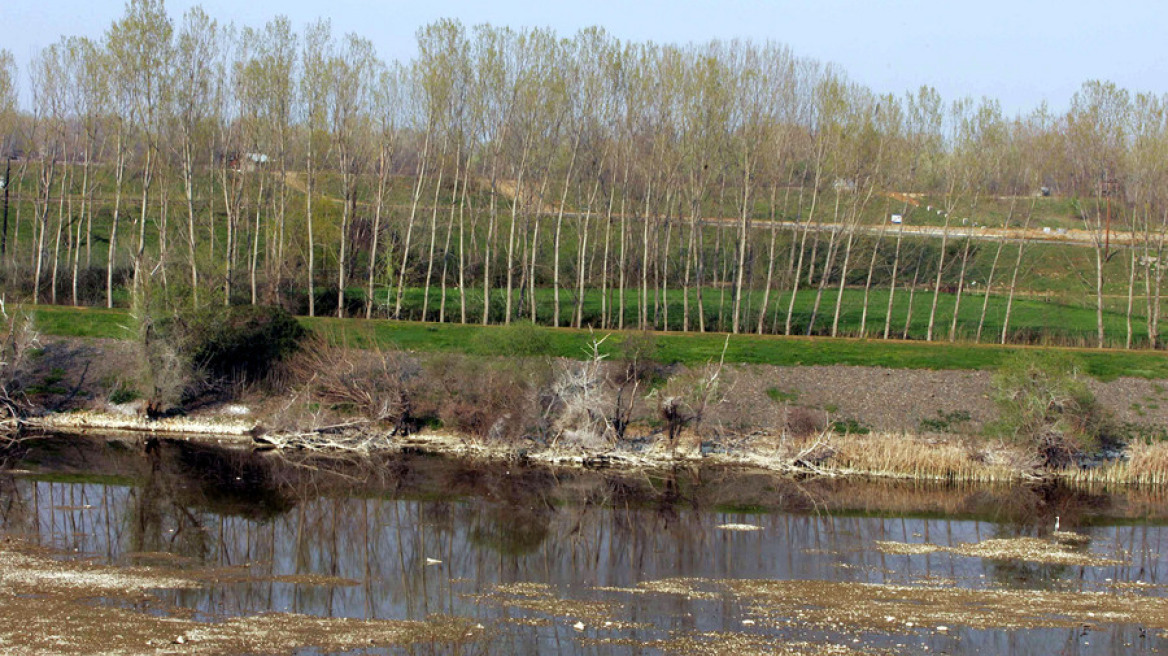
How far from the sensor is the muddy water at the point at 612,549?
16.5m

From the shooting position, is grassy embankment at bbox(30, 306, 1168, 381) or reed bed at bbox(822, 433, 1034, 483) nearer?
reed bed at bbox(822, 433, 1034, 483)

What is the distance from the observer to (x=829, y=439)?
3139 cm

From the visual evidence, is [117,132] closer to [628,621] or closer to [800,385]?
[800,385]

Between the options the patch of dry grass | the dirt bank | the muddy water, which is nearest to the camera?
the muddy water

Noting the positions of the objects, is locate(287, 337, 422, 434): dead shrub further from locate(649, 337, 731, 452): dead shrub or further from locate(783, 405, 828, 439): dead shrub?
locate(783, 405, 828, 439): dead shrub

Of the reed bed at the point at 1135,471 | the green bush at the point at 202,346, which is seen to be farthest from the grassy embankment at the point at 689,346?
the reed bed at the point at 1135,471

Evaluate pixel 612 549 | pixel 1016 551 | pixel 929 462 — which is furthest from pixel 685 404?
pixel 1016 551

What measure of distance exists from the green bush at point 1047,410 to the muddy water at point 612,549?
1.91 metres

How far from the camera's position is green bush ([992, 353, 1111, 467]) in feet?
99.1

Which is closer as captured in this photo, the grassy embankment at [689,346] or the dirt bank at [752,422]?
the dirt bank at [752,422]

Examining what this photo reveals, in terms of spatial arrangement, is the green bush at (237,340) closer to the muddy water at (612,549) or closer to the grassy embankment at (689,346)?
the grassy embankment at (689,346)

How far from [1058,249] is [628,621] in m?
71.6

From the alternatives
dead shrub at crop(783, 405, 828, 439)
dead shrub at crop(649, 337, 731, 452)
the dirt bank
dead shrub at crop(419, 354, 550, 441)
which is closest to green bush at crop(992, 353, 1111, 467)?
the dirt bank

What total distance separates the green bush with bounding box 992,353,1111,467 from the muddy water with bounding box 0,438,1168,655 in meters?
1.91
